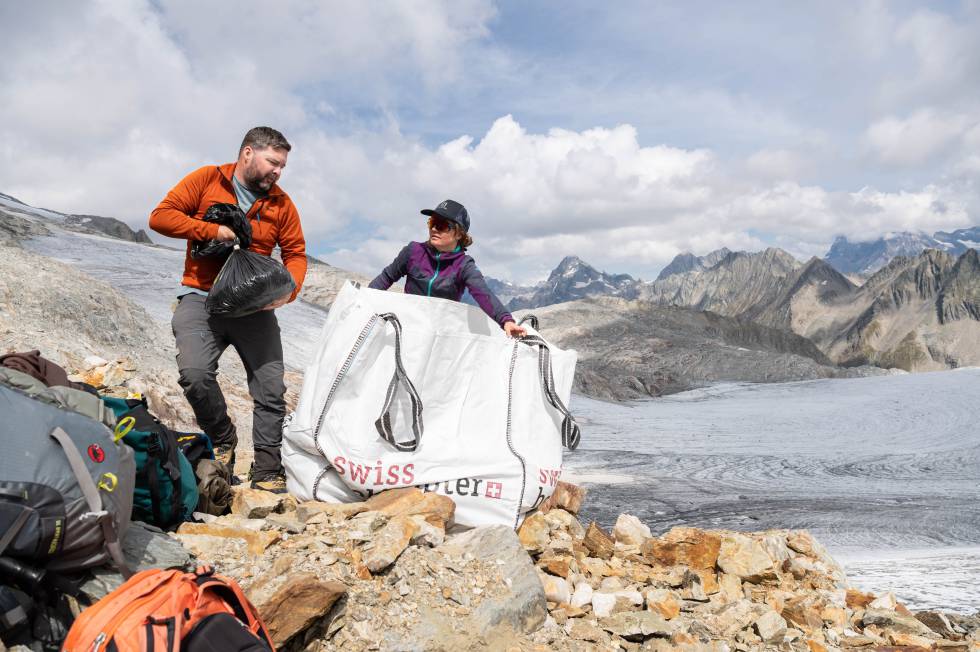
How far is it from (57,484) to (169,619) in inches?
22.9

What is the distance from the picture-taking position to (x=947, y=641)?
9.39 feet

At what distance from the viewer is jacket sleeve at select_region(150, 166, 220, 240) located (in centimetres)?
328

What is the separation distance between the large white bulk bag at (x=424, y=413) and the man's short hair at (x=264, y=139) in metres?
0.86

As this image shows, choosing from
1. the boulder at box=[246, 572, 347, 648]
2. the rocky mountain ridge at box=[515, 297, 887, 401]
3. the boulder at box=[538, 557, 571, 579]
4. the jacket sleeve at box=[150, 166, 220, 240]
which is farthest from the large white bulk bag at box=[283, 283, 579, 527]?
the rocky mountain ridge at box=[515, 297, 887, 401]

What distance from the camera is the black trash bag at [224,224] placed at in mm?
3318

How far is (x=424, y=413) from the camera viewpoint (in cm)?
326

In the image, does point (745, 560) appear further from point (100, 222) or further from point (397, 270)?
point (100, 222)

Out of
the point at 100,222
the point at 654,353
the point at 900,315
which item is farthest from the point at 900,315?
the point at 100,222

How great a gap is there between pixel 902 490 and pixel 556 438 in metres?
10.6

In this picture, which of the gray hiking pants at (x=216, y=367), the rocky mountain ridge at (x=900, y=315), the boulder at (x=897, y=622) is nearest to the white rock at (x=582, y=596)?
the boulder at (x=897, y=622)

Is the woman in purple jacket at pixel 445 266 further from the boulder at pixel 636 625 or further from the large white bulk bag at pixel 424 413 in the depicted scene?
the boulder at pixel 636 625

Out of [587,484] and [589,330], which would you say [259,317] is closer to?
[587,484]

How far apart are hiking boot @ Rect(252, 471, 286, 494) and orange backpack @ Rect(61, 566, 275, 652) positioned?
160cm

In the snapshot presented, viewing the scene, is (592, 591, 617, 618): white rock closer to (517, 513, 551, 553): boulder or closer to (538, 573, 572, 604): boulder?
(538, 573, 572, 604): boulder
